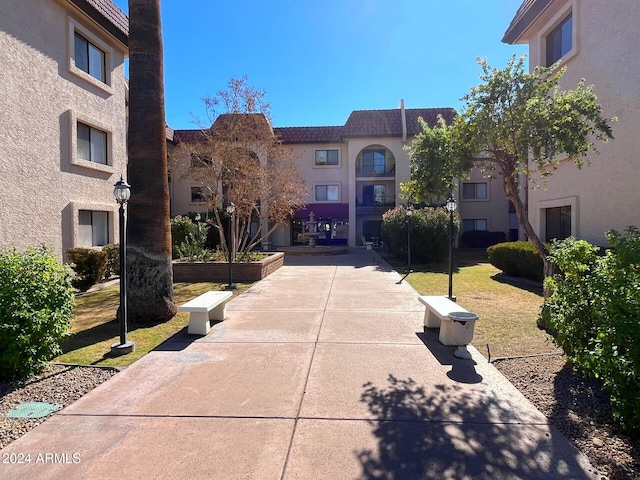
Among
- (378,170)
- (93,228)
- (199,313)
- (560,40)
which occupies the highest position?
(560,40)

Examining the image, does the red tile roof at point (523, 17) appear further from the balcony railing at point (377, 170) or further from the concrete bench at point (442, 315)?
the balcony railing at point (377, 170)

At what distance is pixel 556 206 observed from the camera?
13.0 meters

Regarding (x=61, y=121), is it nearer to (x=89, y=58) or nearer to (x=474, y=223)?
(x=89, y=58)

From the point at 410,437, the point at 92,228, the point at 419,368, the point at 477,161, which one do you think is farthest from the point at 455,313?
the point at 92,228

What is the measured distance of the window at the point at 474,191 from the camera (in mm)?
31266

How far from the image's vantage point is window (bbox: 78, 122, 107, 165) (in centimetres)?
1272

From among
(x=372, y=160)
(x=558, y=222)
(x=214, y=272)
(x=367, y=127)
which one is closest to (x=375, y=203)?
(x=372, y=160)

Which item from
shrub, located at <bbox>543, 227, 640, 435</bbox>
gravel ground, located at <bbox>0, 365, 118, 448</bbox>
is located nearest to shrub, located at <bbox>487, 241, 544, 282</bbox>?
shrub, located at <bbox>543, 227, 640, 435</bbox>

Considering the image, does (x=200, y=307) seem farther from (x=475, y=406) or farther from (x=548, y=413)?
(x=548, y=413)

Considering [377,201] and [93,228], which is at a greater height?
[377,201]

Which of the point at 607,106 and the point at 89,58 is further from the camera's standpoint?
the point at 89,58

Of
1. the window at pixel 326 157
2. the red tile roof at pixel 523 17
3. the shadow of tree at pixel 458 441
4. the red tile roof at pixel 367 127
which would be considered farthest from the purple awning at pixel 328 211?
the shadow of tree at pixel 458 441

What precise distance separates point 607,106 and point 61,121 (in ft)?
53.0

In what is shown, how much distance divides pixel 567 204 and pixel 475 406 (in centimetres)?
1075
